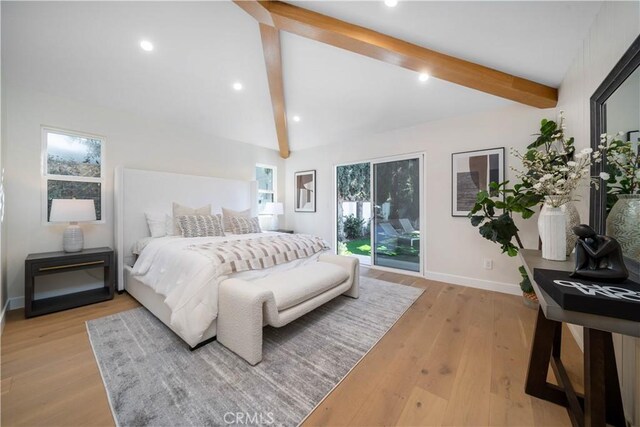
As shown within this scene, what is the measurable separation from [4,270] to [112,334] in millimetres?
1538

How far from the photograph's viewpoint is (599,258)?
1.00m

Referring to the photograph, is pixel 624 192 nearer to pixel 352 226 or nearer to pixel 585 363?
pixel 585 363

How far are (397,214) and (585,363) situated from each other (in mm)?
3142

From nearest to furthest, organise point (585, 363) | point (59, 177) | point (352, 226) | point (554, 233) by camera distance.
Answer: point (585, 363) < point (554, 233) < point (59, 177) < point (352, 226)

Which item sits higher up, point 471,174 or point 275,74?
point 275,74

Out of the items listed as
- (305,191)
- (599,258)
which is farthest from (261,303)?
(305,191)

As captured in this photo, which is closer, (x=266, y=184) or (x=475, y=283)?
(x=475, y=283)

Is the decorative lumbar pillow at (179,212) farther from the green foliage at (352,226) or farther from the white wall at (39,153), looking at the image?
the green foliage at (352,226)

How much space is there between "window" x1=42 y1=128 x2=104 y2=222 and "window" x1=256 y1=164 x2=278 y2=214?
256 centimetres

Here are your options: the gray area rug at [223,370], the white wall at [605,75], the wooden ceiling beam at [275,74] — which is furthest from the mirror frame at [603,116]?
the wooden ceiling beam at [275,74]

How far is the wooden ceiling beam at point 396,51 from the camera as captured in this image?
87.8 inches

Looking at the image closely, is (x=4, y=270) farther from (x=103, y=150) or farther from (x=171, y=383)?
(x=171, y=383)

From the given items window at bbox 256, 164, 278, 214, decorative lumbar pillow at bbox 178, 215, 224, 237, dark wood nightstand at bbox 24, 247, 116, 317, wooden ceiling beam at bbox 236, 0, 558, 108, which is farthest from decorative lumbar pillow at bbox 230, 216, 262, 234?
wooden ceiling beam at bbox 236, 0, 558, 108

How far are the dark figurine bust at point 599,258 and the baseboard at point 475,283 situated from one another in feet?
8.07
